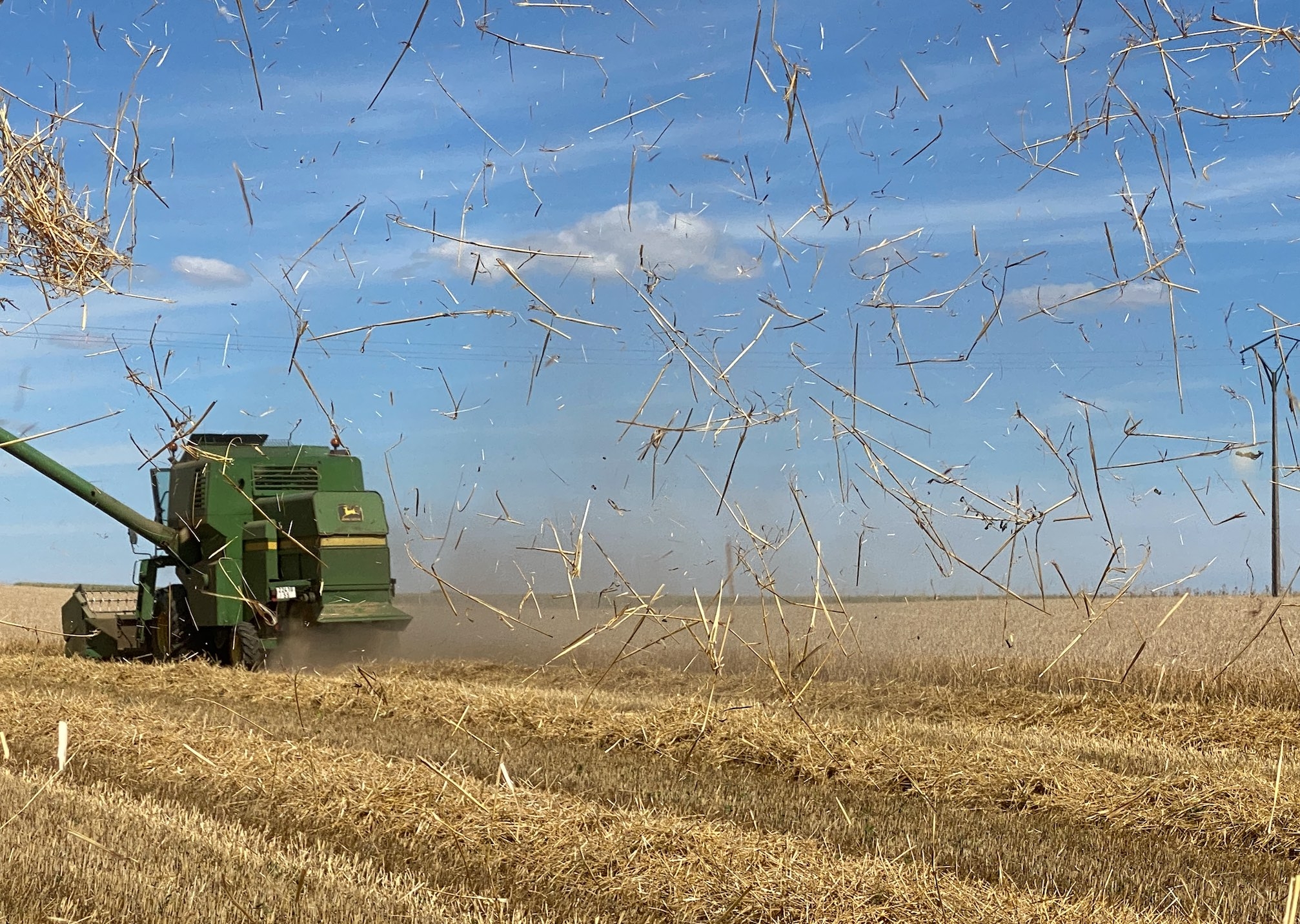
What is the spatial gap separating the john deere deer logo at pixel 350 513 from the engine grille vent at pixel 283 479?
3.26 feet

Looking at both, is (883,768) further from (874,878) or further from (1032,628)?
(1032,628)

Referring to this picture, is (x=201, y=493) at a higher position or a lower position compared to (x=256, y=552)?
higher

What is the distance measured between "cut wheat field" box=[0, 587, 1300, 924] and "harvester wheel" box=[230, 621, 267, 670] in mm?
614

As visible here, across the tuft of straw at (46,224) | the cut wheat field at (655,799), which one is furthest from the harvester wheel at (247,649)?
the tuft of straw at (46,224)

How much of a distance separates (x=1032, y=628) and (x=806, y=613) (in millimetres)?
3430

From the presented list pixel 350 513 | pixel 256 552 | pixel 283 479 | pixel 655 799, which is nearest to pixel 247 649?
pixel 256 552

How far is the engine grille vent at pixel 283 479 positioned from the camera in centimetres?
1444

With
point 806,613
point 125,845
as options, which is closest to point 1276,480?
point 125,845

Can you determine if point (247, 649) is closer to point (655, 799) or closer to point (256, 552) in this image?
point (256, 552)

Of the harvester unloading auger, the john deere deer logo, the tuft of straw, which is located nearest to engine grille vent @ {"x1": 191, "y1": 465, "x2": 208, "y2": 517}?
the harvester unloading auger

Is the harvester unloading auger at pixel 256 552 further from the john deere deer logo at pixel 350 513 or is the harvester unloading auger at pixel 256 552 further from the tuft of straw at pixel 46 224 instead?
the tuft of straw at pixel 46 224

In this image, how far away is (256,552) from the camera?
14.0 metres

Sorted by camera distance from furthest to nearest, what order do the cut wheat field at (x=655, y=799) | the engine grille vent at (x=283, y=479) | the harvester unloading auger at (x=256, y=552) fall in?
the engine grille vent at (x=283, y=479) < the harvester unloading auger at (x=256, y=552) < the cut wheat field at (x=655, y=799)

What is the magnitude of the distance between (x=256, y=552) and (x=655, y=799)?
8.89 meters
